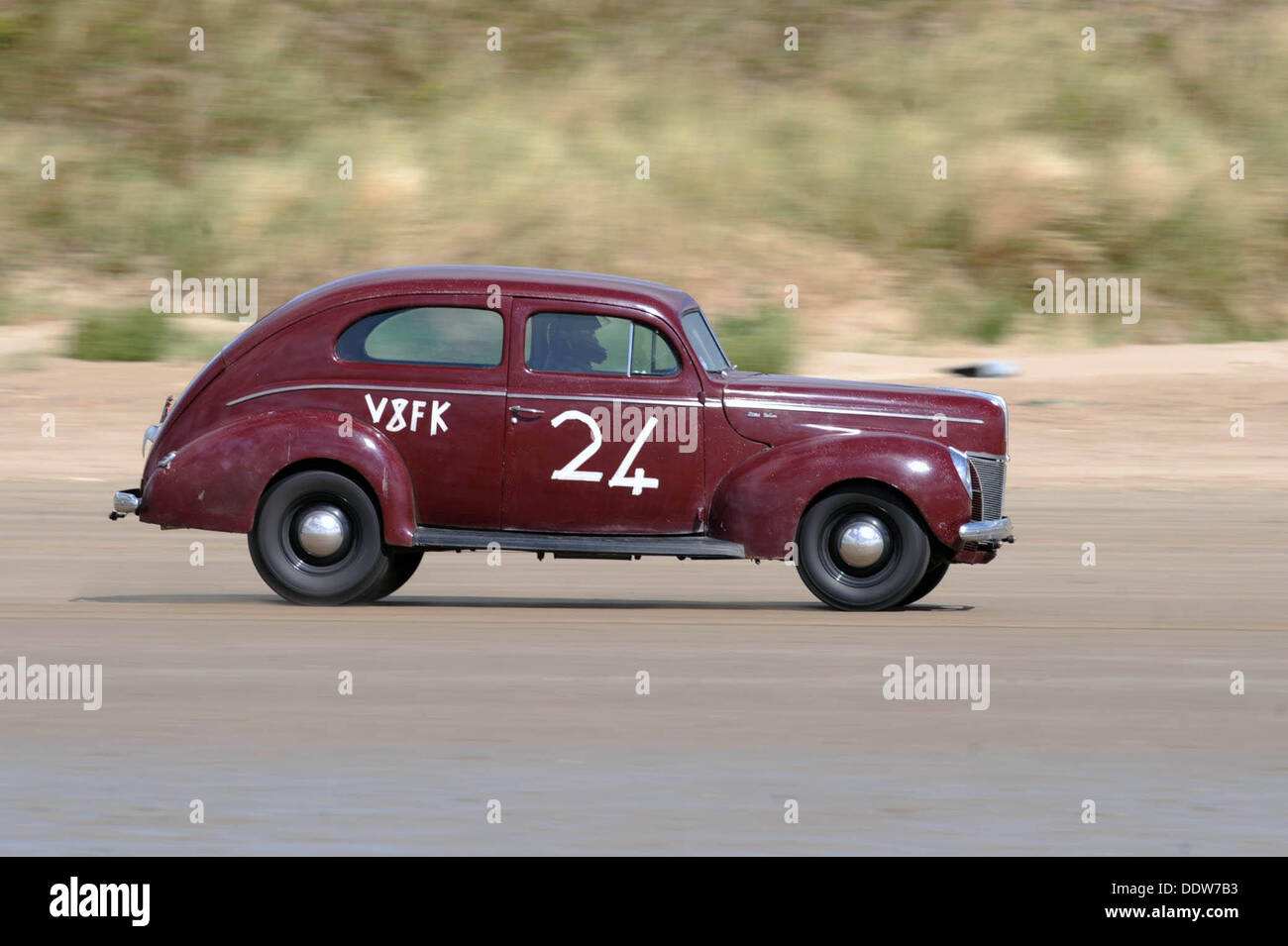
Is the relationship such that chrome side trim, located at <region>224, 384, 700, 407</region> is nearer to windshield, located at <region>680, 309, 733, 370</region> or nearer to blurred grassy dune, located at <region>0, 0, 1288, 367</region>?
windshield, located at <region>680, 309, 733, 370</region>

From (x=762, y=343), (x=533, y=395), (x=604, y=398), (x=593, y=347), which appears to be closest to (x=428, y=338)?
(x=533, y=395)

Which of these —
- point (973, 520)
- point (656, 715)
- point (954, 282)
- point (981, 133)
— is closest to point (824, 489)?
point (973, 520)

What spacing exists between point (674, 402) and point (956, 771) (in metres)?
4.16

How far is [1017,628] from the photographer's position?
35.7ft

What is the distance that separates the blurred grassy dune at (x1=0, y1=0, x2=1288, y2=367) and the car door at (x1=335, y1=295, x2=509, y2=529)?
17703 millimetres

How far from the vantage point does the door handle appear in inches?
440

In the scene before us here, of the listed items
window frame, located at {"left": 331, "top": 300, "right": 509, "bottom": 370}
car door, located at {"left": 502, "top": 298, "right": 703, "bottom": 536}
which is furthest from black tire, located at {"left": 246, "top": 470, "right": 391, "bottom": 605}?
car door, located at {"left": 502, "top": 298, "right": 703, "bottom": 536}

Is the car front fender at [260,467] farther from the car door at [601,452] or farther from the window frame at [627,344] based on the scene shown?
the window frame at [627,344]

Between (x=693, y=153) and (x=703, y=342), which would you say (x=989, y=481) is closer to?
(x=703, y=342)

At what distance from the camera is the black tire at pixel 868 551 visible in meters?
11.2

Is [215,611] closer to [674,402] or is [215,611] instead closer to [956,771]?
[674,402]

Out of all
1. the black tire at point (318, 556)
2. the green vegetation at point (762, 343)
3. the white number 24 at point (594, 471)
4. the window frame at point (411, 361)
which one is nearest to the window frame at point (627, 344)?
the window frame at point (411, 361)

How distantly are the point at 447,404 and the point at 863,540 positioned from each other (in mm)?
2265

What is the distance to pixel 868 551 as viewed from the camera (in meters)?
11.3
